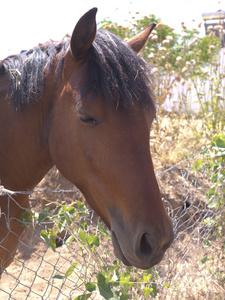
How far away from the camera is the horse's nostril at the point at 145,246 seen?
163 cm

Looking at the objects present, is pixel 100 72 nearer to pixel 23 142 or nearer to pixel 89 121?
pixel 89 121

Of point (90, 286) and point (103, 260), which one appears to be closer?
point (90, 286)

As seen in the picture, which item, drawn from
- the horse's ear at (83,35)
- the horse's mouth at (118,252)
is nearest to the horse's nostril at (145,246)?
the horse's mouth at (118,252)

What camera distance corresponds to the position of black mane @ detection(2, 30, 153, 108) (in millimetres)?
1825

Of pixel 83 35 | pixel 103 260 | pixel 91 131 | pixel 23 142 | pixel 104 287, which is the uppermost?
pixel 83 35

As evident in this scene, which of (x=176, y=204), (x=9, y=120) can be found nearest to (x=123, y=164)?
(x=9, y=120)

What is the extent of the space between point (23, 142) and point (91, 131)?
1.76ft

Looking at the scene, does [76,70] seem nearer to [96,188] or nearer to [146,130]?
[146,130]

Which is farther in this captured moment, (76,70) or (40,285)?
(40,285)

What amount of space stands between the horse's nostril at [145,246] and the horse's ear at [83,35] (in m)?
0.96

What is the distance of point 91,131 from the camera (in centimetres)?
180

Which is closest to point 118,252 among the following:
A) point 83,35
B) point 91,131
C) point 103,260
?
point 91,131

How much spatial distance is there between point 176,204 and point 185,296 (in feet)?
5.42

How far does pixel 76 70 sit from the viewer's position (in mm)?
1942
